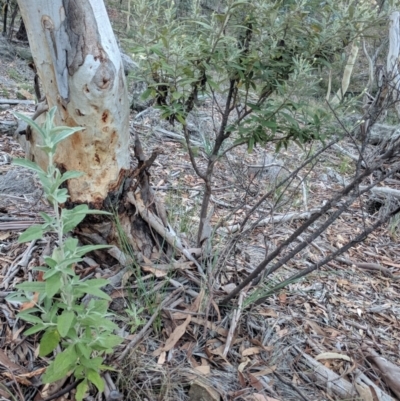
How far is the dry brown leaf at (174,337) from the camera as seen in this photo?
6.29 ft

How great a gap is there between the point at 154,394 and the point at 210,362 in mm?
341

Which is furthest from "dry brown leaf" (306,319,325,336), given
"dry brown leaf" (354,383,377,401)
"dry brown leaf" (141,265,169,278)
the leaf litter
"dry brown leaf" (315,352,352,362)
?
"dry brown leaf" (141,265,169,278)

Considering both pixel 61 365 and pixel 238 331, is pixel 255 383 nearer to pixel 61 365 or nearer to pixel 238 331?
pixel 238 331

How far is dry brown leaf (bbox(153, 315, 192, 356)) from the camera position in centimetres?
192

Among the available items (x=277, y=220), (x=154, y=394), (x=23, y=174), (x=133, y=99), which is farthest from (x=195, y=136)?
(x=154, y=394)

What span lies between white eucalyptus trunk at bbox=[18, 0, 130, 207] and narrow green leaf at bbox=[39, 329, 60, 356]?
2.96 ft

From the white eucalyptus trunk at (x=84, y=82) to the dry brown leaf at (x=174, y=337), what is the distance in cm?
80

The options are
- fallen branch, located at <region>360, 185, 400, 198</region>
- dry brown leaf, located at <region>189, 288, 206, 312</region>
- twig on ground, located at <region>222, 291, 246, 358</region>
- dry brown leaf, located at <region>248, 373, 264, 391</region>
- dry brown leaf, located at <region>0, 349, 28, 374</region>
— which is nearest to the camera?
dry brown leaf, located at <region>0, 349, 28, 374</region>

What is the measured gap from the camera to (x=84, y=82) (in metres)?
1.89

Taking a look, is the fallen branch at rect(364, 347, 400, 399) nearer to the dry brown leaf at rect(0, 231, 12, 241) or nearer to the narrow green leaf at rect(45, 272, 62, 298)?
the narrow green leaf at rect(45, 272, 62, 298)

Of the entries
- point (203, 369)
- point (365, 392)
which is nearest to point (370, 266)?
point (365, 392)

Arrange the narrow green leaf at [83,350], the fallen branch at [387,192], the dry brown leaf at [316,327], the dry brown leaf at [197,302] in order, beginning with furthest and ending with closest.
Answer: the fallen branch at [387,192] → the dry brown leaf at [316,327] → the dry brown leaf at [197,302] → the narrow green leaf at [83,350]

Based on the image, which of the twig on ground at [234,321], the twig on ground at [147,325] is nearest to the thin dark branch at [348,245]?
the twig on ground at [234,321]

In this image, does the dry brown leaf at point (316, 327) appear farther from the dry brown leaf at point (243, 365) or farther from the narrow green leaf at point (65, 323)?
the narrow green leaf at point (65, 323)
